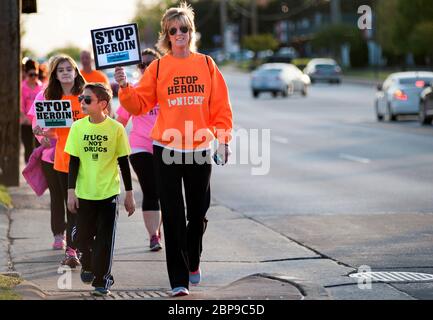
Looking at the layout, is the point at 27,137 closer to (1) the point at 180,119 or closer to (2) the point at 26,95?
(2) the point at 26,95

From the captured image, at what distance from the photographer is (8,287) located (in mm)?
8422

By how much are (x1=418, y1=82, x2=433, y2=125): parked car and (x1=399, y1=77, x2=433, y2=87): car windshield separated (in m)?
1.56

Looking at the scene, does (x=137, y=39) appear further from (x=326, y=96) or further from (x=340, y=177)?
(x=326, y=96)

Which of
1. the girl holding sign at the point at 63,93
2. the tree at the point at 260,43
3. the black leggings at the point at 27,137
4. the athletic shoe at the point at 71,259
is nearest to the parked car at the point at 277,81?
the black leggings at the point at 27,137

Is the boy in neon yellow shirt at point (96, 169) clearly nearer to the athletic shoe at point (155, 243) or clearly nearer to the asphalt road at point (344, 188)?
the asphalt road at point (344, 188)

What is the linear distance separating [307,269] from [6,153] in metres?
7.97

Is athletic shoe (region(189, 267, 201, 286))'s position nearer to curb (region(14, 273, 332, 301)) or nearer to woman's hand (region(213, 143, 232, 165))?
curb (region(14, 273, 332, 301))

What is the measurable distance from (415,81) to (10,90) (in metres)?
19.0

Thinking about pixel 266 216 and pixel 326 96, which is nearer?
pixel 266 216

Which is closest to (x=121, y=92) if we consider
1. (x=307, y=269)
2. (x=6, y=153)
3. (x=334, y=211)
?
(x=307, y=269)

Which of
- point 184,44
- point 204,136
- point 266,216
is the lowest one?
point 266,216

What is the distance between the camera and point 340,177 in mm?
18797

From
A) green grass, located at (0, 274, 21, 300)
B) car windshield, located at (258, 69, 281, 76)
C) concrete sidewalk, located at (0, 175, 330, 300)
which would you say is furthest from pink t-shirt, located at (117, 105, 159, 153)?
car windshield, located at (258, 69, 281, 76)

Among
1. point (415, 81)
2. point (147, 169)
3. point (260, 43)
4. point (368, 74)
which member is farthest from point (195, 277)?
point (260, 43)
